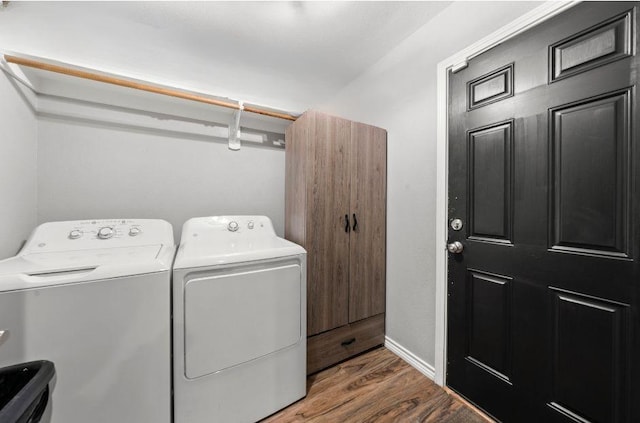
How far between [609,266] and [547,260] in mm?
176

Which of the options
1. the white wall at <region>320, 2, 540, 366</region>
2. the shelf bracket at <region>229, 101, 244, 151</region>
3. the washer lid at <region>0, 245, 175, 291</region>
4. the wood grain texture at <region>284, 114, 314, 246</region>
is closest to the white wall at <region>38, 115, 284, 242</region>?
the shelf bracket at <region>229, 101, 244, 151</region>

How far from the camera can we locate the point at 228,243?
1496mm

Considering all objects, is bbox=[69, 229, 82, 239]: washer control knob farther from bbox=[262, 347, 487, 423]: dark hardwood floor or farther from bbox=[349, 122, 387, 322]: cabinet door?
bbox=[349, 122, 387, 322]: cabinet door

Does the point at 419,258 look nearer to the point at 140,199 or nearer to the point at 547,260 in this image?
the point at 547,260

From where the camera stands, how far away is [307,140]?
5.19ft

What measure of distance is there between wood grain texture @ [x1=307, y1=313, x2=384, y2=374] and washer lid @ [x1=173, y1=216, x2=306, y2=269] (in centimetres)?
71

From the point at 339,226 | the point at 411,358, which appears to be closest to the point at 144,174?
the point at 339,226

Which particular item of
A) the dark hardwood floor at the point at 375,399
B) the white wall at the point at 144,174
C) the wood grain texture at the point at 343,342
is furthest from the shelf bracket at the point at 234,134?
the dark hardwood floor at the point at 375,399

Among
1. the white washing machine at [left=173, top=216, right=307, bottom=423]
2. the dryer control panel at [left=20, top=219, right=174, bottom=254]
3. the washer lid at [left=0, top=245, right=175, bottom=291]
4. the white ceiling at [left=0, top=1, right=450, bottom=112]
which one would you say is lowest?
the white washing machine at [left=173, top=216, right=307, bottom=423]

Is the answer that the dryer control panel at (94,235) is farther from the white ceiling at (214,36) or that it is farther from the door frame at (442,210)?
the door frame at (442,210)

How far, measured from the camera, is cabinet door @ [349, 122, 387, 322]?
174cm

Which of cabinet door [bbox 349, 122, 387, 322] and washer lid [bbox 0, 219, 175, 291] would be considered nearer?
washer lid [bbox 0, 219, 175, 291]

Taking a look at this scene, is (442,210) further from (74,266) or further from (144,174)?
(144,174)

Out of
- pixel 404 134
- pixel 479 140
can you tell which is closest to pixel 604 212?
pixel 479 140
